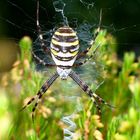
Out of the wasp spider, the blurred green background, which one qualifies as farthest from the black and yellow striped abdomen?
the blurred green background

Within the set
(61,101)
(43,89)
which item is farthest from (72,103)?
(43,89)

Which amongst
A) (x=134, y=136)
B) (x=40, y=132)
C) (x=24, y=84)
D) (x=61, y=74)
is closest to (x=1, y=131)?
(x=134, y=136)

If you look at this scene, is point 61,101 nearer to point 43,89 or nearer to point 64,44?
point 43,89

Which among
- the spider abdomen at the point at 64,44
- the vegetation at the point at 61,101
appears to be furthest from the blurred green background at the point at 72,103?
the spider abdomen at the point at 64,44

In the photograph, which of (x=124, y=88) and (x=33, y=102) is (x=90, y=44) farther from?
(x=33, y=102)

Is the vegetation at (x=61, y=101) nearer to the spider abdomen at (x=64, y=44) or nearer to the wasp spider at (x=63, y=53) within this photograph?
the wasp spider at (x=63, y=53)

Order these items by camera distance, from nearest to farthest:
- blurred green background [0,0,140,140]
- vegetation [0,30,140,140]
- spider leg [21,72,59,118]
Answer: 1. blurred green background [0,0,140,140]
2. vegetation [0,30,140,140]
3. spider leg [21,72,59,118]

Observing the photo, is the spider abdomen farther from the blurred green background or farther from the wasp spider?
the blurred green background

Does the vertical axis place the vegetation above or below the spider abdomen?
below
